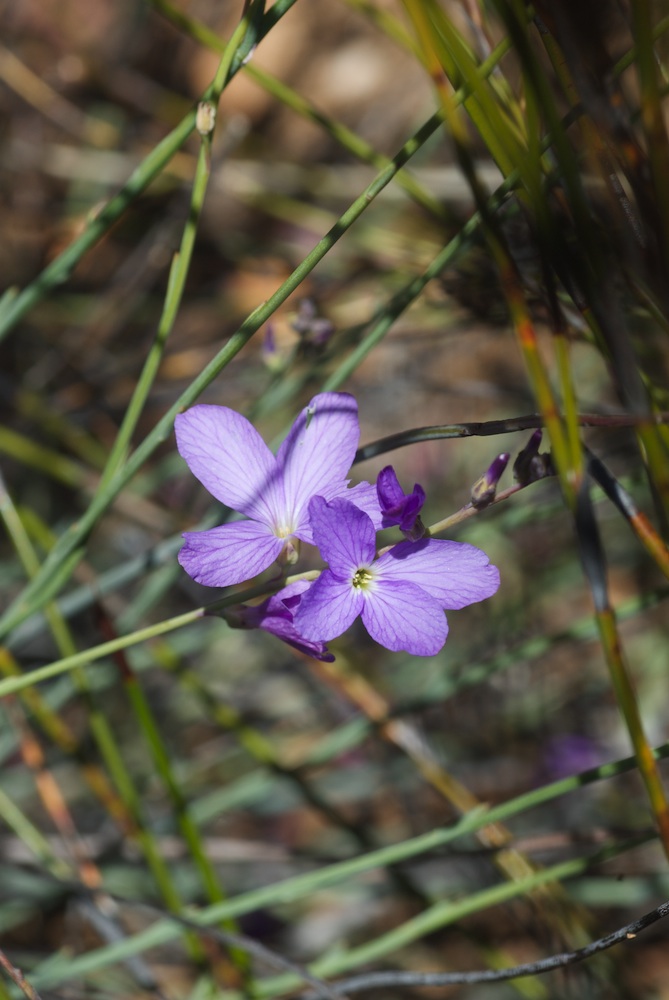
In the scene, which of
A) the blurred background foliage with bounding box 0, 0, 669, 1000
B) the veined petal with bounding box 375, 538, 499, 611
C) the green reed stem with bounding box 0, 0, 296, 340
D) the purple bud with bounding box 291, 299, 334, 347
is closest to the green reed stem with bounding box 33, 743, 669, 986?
the blurred background foliage with bounding box 0, 0, 669, 1000

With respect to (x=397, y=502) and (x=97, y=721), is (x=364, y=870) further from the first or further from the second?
(x=397, y=502)

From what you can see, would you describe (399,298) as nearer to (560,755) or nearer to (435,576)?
(435,576)

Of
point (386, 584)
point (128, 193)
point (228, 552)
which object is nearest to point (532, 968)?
point (386, 584)

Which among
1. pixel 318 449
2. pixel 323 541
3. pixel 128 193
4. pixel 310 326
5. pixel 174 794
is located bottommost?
pixel 174 794

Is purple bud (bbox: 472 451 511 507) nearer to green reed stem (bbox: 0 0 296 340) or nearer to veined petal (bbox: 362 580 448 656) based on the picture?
veined petal (bbox: 362 580 448 656)

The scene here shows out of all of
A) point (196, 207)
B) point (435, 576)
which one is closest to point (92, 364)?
point (196, 207)

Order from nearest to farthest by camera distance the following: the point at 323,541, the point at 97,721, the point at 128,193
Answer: the point at 323,541
the point at 128,193
the point at 97,721
